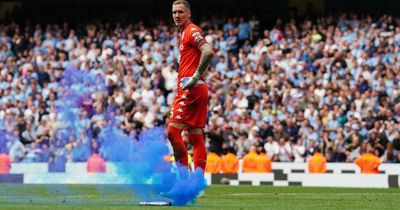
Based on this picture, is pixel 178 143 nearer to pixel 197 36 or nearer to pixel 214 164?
pixel 197 36

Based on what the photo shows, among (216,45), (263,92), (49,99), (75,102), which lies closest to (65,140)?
(75,102)

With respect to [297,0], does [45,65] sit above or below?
below

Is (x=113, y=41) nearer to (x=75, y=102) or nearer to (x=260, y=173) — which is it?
(x=260, y=173)

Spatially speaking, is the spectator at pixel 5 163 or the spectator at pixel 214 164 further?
the spectator at pixel 214 164

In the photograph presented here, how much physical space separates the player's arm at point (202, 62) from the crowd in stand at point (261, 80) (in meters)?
8.69

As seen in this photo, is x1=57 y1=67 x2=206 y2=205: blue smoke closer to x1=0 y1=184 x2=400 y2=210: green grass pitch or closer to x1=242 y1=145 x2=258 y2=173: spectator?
x1=0 y1=184 x2=400 y2=210: green grass pitch

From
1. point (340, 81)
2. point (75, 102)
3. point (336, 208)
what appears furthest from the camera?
point (340, 81)

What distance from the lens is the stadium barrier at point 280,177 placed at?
21688mm

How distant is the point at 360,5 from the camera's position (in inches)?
1422

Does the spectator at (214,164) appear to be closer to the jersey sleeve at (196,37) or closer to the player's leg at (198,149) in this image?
the player's leg at (198,149)

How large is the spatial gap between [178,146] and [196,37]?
1475mm

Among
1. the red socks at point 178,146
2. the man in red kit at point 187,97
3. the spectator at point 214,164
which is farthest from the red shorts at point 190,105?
the spectator at point 214,164

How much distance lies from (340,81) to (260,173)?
452cm

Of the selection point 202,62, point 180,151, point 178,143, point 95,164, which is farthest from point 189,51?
point 95,164
